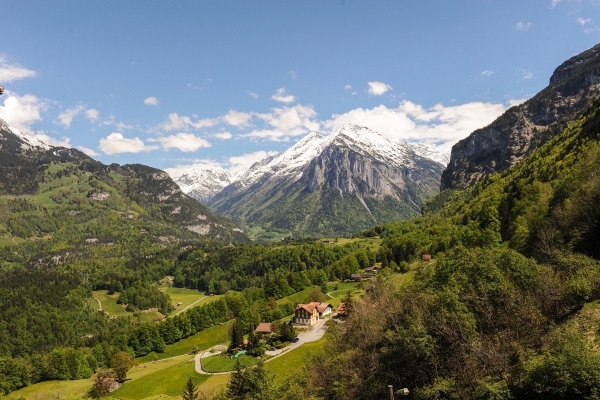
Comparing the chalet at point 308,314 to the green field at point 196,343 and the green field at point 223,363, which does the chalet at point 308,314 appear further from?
the green field at point 196,343

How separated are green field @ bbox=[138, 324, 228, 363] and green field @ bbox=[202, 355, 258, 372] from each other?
25.6 metres

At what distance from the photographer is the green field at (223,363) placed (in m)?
79.6

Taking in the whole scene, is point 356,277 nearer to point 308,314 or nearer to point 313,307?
point 313,307

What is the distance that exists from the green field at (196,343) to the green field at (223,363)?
25.6 meters

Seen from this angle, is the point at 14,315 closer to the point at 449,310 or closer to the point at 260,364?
the point at 260,364

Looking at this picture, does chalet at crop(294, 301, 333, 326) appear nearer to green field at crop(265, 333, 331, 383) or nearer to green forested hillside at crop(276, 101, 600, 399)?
green field at crop(265, 333, 331, 383)

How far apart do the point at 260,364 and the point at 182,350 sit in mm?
89322

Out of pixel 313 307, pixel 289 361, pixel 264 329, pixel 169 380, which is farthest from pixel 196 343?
pixel 289 361

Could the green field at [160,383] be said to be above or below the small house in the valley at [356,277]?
below

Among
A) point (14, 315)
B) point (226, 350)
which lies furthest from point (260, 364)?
point (14, 315)

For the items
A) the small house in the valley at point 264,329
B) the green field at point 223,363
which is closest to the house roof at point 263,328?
the small house in the valley at point 264,329

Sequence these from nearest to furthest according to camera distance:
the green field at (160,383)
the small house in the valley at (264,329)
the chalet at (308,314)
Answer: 1. the green field at (160,383)
2. the small house in the valley at (264,329)
3. the chalet at (308,314)

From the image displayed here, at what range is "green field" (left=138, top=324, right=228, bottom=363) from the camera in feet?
377

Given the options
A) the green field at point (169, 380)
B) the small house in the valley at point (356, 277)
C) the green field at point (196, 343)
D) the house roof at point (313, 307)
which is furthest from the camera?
the small house in the valley at point (356, 277)
